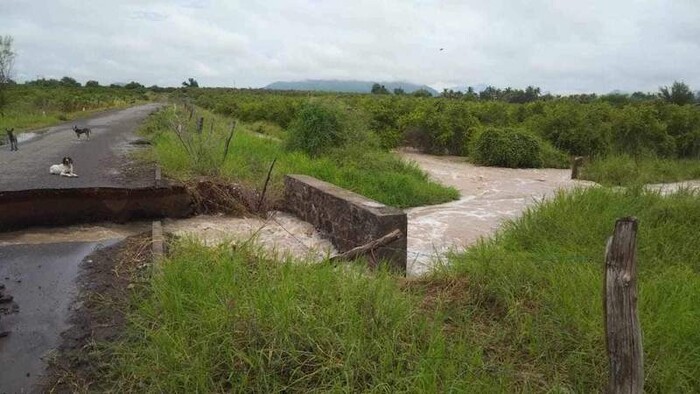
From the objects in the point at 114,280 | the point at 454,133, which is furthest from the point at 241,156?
the point at 454,133

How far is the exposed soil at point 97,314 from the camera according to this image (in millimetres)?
3564

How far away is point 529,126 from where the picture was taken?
21391mm

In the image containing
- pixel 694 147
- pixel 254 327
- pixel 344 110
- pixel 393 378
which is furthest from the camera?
pixel 694 147

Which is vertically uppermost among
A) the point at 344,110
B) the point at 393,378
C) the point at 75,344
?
the point at 344,110

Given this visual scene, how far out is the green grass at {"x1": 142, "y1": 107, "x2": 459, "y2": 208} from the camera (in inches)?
371

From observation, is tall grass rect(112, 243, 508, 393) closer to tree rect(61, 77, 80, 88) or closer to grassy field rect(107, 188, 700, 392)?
grassy field rect(107, 188, 700, 392)

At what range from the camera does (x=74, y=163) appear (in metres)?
10.3

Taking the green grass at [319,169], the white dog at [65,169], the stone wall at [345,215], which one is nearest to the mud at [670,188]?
the green grass at [319,169]

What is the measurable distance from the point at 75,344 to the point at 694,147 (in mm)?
21955

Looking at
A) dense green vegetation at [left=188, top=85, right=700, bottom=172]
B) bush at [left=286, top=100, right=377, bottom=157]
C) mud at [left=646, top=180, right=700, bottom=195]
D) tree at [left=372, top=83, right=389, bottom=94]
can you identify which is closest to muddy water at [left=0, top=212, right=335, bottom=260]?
bush at [left=286, top=100, right=377, bottom=157]

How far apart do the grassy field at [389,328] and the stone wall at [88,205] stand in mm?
3615

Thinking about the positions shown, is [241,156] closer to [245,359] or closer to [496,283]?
[496,283]

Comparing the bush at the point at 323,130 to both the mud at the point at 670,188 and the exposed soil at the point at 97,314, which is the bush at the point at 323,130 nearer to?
the mud at the point at 670,188

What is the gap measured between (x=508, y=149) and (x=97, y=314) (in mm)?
15628
